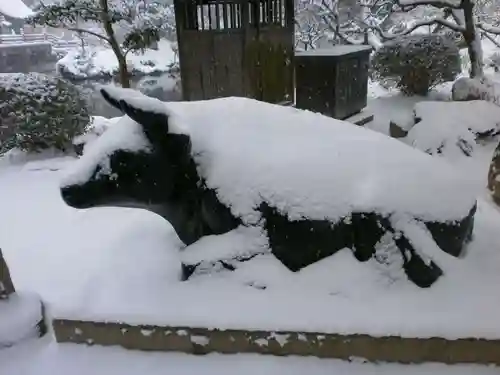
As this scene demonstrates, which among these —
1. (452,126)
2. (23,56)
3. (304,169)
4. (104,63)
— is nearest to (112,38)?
(452,126)

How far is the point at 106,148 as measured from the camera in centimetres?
221

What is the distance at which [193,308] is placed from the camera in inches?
85.4

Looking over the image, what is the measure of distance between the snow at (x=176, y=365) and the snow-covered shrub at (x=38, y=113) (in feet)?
12.1

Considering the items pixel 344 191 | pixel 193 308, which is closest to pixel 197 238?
pixel 193 308

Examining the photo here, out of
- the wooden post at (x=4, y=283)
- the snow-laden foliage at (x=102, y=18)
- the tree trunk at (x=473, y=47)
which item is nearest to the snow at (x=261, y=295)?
the wooden post at (x=4, y=283)

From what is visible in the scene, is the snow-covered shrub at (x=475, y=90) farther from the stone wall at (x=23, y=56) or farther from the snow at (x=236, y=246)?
the stone wall at (x=23, y=56)

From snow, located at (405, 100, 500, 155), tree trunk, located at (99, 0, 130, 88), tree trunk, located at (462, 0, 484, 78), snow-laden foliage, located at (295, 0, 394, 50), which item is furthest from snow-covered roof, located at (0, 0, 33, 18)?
snow, located at (405, 100, 500, 155)

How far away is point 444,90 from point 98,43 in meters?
11.0

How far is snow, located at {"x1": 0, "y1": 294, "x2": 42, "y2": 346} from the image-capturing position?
229cm

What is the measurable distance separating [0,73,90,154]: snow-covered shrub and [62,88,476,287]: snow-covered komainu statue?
3.53 m

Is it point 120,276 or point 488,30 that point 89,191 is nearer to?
point 120,276

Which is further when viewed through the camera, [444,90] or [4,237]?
[444,90]

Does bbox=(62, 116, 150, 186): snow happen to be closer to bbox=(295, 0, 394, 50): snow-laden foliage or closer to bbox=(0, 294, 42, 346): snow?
bbox=(0, 294, 42, 346): snow

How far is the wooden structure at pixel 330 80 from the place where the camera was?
238 inches
